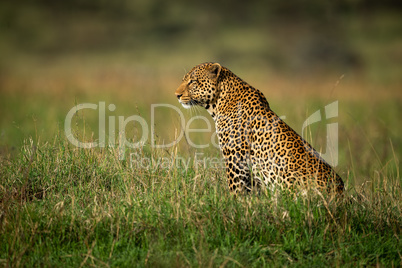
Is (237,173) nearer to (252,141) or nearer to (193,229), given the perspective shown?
(252,141)

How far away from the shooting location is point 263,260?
5.26 metres

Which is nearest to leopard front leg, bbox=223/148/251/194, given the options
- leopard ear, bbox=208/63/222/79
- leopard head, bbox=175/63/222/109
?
leopard head, bbox=175/63/222/109

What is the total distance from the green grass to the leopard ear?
57.3 inches

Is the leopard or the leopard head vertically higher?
the leopard head

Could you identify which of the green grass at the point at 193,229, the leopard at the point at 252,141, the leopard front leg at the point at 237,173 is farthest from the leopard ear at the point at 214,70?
the green grass at the point at 193,229

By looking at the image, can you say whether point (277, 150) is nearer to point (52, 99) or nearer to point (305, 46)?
point (52, 99)

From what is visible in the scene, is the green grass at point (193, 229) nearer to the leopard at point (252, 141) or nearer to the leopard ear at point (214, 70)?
the leopard at point (252, 141)

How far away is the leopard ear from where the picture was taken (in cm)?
731

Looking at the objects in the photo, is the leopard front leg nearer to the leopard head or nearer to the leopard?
the leopard

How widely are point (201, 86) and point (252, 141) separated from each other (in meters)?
1.04

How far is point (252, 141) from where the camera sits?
22.5 feet

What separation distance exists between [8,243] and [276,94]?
16.4 m

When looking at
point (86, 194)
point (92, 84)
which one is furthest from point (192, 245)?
point (92, 84)

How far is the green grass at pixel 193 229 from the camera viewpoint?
5.32m
